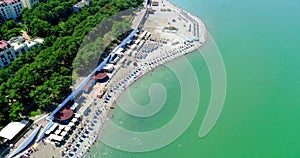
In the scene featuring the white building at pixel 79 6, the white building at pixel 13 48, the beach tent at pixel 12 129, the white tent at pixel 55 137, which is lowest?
the white tent at pixel 55 137

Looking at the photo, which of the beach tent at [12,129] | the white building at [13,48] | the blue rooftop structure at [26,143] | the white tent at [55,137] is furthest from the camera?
the white building at [13,48]

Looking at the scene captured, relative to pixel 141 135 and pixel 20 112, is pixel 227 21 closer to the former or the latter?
pixel 141 135

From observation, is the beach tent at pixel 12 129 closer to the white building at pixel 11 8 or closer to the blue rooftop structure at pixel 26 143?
the blue rooftop structure at pixel 26 143

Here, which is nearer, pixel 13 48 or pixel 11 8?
pixel 13 48

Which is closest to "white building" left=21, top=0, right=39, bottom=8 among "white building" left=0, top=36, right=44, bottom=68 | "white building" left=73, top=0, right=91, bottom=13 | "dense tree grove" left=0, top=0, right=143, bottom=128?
"dense tree grove" left=0, top=0, right=143, bottom=128

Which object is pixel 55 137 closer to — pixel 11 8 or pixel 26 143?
pixel 26 143

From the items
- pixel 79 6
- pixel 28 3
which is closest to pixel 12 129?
pixel 79 6

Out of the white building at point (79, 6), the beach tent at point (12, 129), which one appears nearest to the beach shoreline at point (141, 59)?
the beach tent at point (12, 129)
